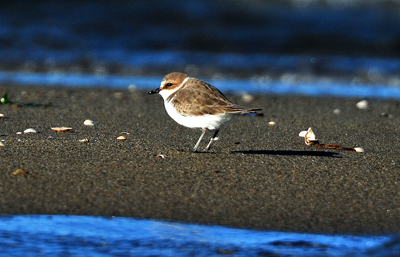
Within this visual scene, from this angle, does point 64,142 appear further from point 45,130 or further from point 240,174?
point 240,174

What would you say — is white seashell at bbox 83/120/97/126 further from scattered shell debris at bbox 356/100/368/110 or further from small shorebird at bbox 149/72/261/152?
scattered shell debris at bbox 356/100/368/110

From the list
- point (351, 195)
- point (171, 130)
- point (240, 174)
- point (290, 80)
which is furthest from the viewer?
point (290, 80)

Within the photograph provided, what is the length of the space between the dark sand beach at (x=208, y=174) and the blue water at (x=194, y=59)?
8.7 inches

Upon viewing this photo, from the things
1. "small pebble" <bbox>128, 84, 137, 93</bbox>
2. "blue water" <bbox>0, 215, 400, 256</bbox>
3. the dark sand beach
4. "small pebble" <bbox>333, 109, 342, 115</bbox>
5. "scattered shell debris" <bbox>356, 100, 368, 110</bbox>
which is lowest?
"blue water" <bbox>0, 215, 400, 256</bbox>

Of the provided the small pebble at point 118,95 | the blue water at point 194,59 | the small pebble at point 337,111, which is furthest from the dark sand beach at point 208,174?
the small pebble at point 118,95

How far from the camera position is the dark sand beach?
379 centimetres

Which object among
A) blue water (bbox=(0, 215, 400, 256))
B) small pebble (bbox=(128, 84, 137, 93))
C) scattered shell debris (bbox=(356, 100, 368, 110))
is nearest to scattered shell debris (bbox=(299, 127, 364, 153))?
blue water (bbox=(0, 215, 400, 256))

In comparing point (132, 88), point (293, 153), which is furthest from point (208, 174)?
point (132, 88)

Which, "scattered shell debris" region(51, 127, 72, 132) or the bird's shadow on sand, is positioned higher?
"scattered shell debris" region(51, 127, 72, 132)

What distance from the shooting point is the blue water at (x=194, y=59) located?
131 inches

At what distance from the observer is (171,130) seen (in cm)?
648

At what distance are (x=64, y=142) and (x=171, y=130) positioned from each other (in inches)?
57.2

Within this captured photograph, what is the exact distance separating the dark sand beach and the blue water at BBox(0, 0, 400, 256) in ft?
0.73

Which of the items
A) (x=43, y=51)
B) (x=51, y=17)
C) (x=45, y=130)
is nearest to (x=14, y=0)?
(x=51, y=17)
